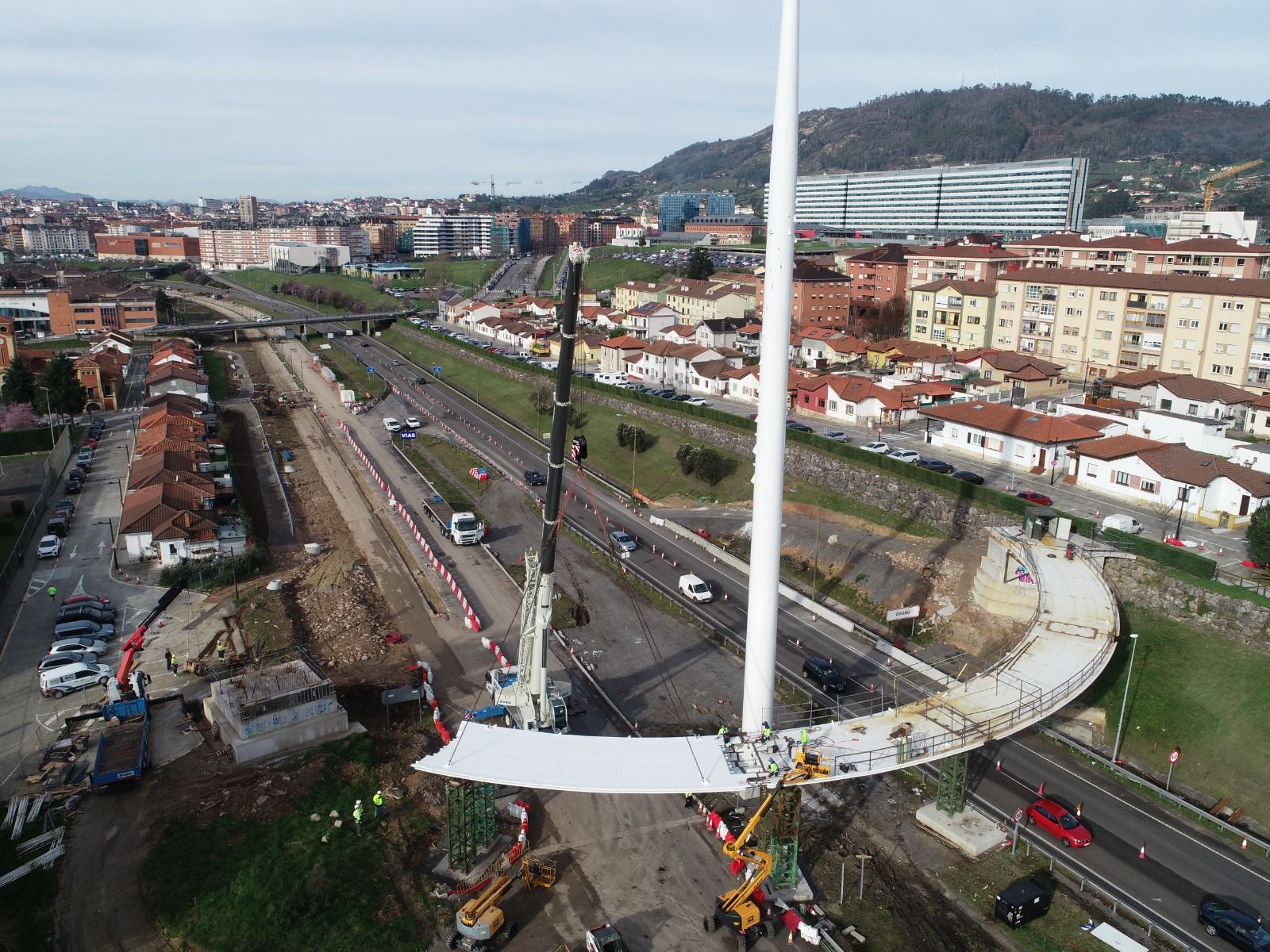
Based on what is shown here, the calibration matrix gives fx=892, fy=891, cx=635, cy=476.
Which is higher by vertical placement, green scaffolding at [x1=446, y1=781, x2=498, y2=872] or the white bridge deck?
the white bridge deck

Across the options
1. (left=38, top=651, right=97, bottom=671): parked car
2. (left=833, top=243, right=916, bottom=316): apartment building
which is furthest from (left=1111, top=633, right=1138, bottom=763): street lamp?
(left=833, top=243, right=916, bottom=316): apartment building

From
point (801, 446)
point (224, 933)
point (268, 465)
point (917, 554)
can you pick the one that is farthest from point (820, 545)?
point (268, 465)

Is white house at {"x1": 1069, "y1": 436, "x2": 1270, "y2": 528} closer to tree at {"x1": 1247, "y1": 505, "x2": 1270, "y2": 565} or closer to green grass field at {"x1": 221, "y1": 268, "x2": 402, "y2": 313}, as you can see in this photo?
tree at {"x1": 1247, "y1": 505, "x2": 1270, "y2": 565}

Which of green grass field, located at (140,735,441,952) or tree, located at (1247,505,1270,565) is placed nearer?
green grass field, located at (140,735,441,952)

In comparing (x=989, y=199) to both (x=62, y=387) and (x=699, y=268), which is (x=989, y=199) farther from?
(x=62, y=387)

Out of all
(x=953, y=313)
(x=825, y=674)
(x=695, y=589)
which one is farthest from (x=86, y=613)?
(x=953, y=313)

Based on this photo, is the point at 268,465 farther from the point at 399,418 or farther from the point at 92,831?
the point at 92,831
